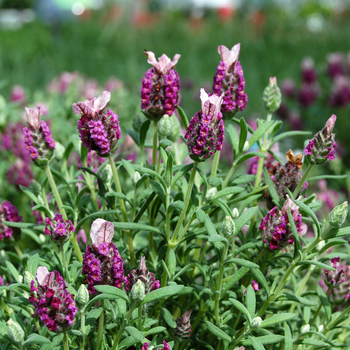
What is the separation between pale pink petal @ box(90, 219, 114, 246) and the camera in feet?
3.52

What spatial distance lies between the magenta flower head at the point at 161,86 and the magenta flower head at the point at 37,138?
31 cm

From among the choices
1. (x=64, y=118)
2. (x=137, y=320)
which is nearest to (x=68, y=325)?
(x=137, y=320)

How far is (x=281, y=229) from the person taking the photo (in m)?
1.23

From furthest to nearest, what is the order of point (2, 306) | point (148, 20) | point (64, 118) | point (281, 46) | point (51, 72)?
point (148, 20), point (281, 46), point (51, 72), point (64, 118), point (2, 306)

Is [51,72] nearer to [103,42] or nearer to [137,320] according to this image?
[103,42]

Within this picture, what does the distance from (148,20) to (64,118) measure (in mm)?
10517

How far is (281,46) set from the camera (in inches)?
319

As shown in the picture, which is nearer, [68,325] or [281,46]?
[68,325]

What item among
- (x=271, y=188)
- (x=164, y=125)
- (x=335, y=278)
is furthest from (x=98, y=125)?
(x=335, y=278)

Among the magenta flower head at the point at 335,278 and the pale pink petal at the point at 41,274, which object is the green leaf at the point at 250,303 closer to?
the magenta flower head at the point at 335,278

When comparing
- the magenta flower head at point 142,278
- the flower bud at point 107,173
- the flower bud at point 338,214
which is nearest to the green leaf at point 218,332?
the magenta flower head at point 142,278

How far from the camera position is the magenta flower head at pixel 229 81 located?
137 centimetres

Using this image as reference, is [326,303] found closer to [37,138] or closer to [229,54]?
[229,54]

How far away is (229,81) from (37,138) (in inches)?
23.9
